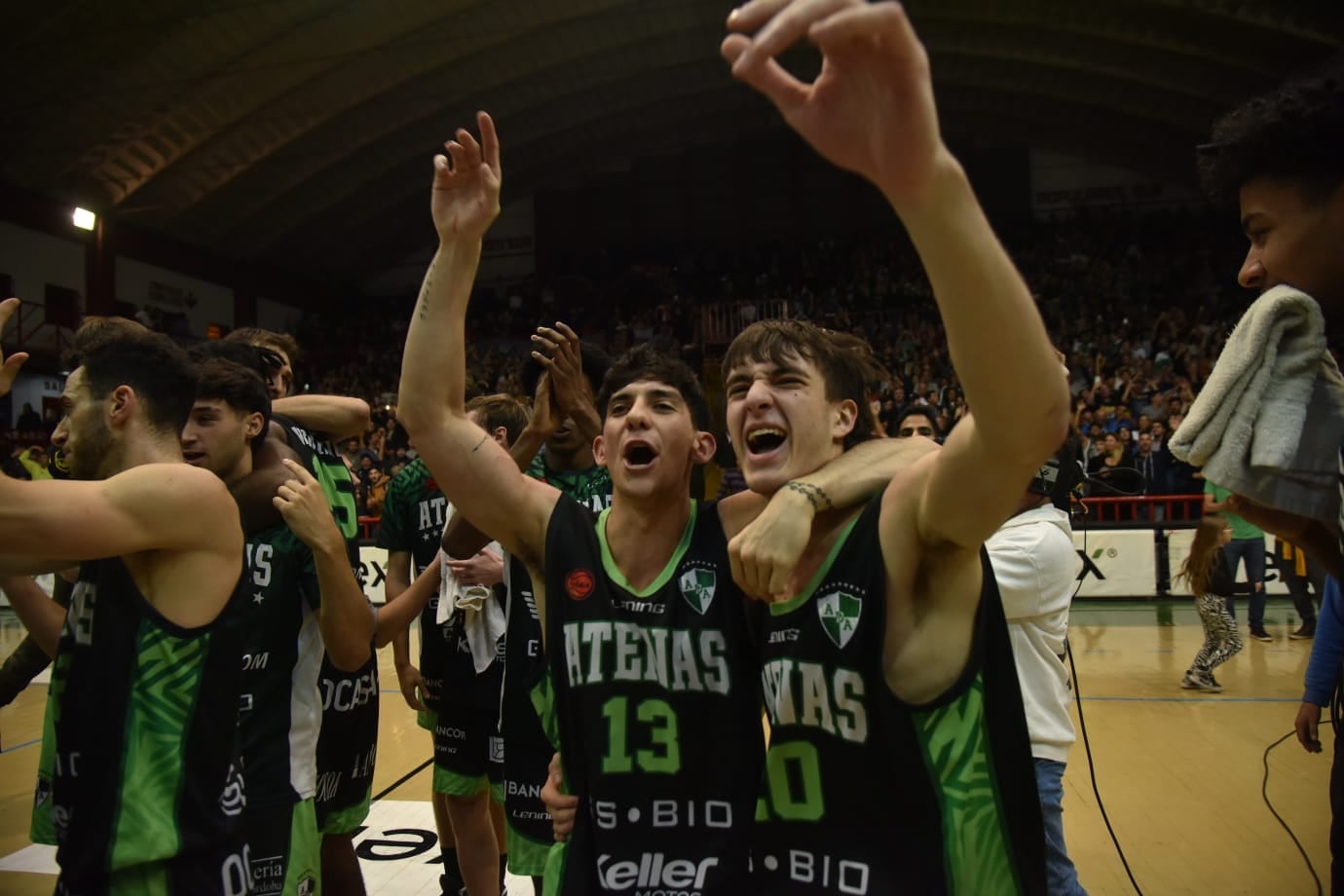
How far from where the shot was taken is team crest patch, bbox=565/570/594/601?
2.15m

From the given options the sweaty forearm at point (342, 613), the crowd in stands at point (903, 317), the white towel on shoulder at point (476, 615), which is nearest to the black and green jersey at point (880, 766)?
the sweaty forearm at point (342, 613)

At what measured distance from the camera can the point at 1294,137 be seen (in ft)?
5.18

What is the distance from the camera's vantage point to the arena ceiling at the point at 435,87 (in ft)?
50.8

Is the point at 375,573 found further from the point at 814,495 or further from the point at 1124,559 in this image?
the point at 814,495

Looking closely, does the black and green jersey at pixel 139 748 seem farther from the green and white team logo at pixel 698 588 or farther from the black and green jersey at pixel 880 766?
the black and green jersey at pixel 880 766

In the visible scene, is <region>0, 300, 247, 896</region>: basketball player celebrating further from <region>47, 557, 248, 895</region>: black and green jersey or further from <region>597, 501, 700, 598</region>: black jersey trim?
<region>597, 501, 700, 598</region>: black jersey trim

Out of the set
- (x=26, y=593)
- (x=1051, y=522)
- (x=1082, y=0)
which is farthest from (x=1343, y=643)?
(x=1082, y=0)

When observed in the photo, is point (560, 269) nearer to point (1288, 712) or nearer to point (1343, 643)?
point (1288, 712)

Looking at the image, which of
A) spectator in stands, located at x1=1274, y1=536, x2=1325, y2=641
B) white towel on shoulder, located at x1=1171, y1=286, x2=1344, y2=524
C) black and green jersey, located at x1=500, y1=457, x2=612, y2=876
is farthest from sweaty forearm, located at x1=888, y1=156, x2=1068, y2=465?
spectator in stands, located at x1=1274, y1=536, x2=1325, y2=641

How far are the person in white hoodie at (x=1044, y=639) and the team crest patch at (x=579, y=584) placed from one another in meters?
1.24

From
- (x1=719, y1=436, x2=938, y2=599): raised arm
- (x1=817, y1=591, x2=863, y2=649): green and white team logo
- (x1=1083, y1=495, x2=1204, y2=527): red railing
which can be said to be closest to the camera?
(x1=719, y1=436, x2=938, y2=599): raised arm

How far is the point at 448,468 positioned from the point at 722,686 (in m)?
0.80

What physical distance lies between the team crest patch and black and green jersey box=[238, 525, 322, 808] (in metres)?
1.22

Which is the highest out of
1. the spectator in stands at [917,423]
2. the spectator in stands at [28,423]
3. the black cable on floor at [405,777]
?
the spectator in stands at [28,423]
